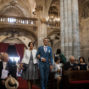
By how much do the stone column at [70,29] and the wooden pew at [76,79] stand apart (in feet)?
12.8

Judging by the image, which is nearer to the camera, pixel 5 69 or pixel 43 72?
pixel 5 69

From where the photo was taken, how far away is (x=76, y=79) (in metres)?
5.32

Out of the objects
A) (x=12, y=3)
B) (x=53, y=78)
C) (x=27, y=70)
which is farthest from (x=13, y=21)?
(x=27, y=70)

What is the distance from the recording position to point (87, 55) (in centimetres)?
1556

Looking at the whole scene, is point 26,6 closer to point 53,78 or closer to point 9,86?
point 53,78

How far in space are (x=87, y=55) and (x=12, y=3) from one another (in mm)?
14868

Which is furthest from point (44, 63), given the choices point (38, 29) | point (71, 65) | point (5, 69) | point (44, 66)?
point (38, 29)

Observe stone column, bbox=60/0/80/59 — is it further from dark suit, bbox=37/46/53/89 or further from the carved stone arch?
the carved stone arch

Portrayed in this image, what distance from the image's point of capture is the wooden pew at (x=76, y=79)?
5.08 metres

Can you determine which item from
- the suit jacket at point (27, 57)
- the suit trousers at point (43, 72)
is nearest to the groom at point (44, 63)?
the suit trousers at point (43, 72)

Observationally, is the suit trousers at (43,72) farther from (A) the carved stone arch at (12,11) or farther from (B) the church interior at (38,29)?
(A) the carved stone arch at (12,11)

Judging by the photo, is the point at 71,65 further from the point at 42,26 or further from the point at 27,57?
the point at 42,26

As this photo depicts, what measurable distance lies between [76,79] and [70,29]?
479cm

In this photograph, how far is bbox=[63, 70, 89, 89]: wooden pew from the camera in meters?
5.08
